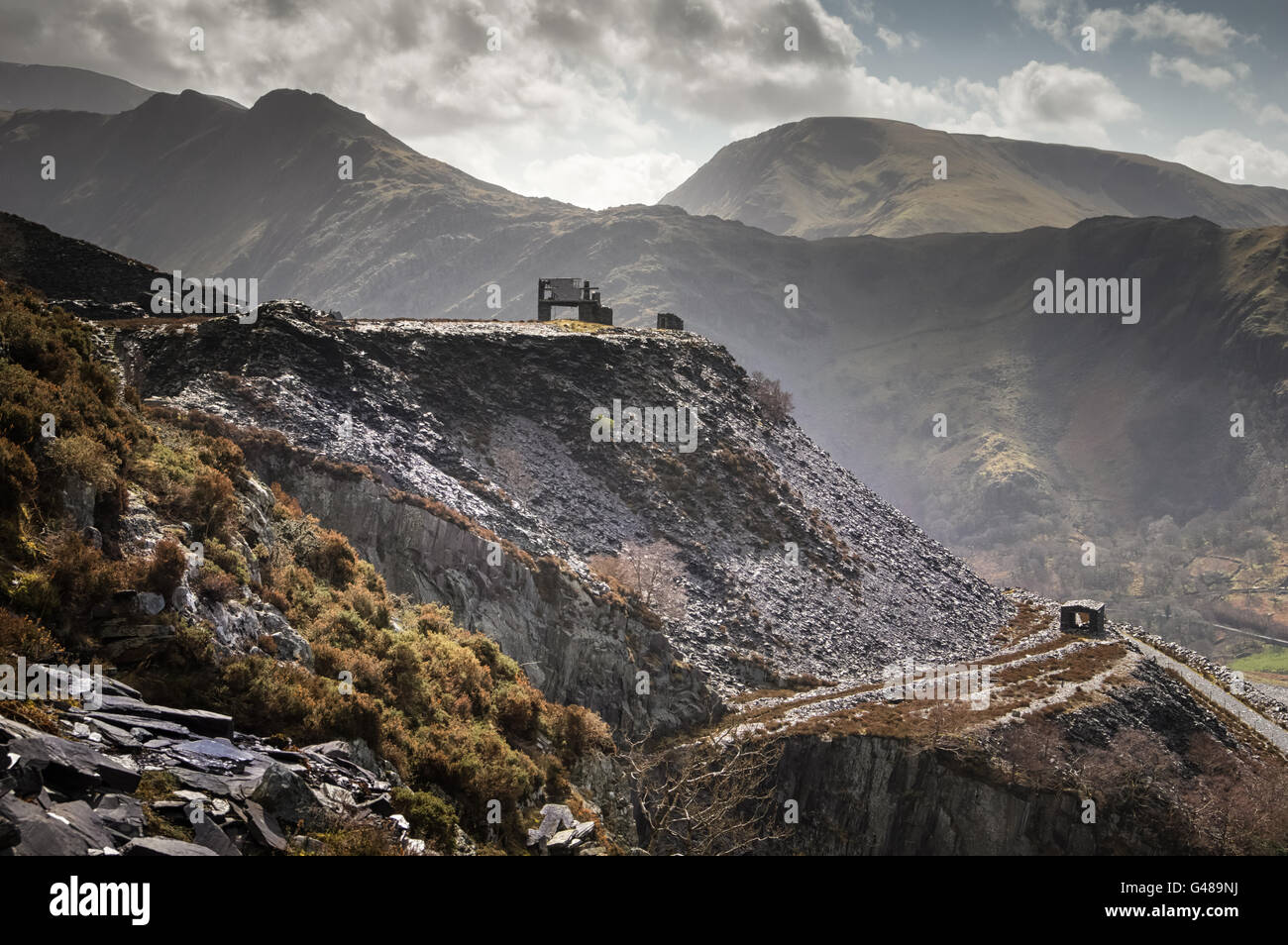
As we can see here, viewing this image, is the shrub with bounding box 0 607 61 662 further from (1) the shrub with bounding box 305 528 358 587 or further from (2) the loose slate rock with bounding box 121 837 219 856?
(1) the shrub with bounding box 305 528 358 587

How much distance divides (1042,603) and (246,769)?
88.3 metres

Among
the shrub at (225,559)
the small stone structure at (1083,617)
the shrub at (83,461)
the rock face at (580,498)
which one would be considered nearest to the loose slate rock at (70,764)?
the shrub at (83,461)

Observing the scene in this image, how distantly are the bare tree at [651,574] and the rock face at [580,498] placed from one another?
0.64m

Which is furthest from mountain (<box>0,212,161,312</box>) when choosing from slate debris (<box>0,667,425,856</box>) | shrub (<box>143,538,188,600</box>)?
slate debris (<box>0,667,425,856</box>)

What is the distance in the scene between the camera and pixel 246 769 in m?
13.6

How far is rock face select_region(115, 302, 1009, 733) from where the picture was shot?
43.5 m

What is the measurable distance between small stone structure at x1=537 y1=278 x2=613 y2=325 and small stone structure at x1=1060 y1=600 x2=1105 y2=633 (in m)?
49.2

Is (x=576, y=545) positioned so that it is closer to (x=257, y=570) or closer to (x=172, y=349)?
(x=172, y=349)

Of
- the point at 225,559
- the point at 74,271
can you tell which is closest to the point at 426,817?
the point at 225,559

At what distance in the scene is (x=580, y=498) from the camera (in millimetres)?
57875

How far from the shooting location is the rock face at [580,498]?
43469 millimetres

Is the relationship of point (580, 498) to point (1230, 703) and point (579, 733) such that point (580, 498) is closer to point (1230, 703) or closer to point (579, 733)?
point (579, 733)

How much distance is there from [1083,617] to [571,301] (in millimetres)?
55181
